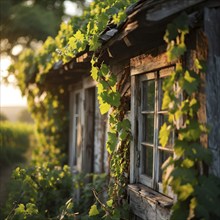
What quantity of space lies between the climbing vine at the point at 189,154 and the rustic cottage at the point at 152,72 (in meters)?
0.11

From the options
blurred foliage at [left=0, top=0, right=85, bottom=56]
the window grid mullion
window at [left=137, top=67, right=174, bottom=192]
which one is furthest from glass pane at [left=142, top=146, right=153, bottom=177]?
blurred foliage at [left=0, top=0, right=85, bottom=56]

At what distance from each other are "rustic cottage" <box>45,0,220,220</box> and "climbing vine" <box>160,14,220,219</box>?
0.11 m

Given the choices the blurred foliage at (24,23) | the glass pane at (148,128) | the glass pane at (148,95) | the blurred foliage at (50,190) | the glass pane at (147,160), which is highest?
the blurred foliage at (24,23)

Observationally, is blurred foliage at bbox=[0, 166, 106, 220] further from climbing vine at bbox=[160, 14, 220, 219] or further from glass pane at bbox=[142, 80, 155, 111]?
climbing vine at bbox=[160, 14, 220, 219]

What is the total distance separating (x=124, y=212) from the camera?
4859 mm

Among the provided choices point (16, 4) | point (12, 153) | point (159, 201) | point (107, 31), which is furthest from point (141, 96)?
point (16, 4)

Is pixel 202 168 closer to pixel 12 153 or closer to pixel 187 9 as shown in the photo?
pixel 187 9

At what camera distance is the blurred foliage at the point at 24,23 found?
82.2 feet

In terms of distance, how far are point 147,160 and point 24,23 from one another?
2209 cm

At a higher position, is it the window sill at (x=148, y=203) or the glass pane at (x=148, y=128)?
the glass pane at (x=148, y=128)

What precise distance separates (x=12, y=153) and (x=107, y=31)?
532 inches

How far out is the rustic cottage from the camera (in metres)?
3.53

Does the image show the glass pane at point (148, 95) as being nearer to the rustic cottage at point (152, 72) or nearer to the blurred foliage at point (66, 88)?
the rustic cottage at point (152, 72)

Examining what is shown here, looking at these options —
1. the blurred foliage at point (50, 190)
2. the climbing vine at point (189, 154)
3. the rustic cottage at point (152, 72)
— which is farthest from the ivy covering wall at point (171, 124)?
the blurred foliage at point (50, 190)
